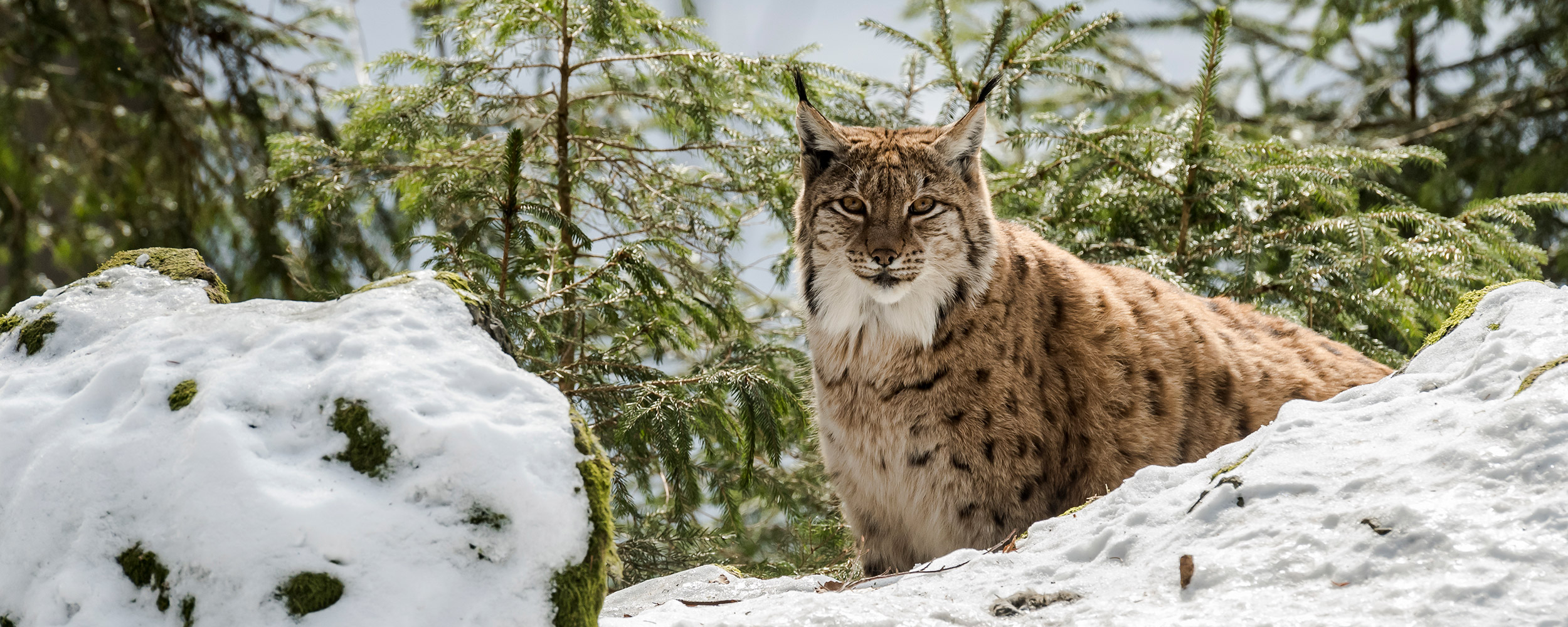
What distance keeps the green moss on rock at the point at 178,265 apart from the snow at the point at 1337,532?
147 cm

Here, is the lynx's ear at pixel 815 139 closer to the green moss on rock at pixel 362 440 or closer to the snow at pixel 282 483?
the snow at pixel 282 483

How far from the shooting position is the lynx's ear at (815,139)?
13.5ft

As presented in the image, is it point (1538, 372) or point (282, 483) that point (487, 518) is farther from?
point (1538, 372)

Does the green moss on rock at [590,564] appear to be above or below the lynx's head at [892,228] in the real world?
→ below

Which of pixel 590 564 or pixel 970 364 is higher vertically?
pixel 970 364

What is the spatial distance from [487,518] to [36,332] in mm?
1432

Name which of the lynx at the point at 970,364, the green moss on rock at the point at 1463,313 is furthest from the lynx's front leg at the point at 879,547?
the green moss on rock at the point at 1463,313

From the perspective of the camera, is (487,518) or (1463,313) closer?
(487,518)

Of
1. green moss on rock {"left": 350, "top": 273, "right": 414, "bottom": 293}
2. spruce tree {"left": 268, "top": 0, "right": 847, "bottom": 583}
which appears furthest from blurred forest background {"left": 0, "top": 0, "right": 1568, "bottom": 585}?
green moss on rock {"left": 350, "top": 273, "right": 414, "bottom": 293}

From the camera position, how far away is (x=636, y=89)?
5.61 metres

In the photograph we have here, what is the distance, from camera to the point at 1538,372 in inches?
93.1

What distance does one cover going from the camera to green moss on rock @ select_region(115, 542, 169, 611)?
6.37 feet

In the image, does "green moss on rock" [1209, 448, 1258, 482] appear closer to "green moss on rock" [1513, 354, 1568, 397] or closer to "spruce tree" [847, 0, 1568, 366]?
"green moss on rock" [1513, 354, 1568, 397]

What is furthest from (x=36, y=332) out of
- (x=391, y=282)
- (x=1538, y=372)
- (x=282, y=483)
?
(x=1538, y=372)
